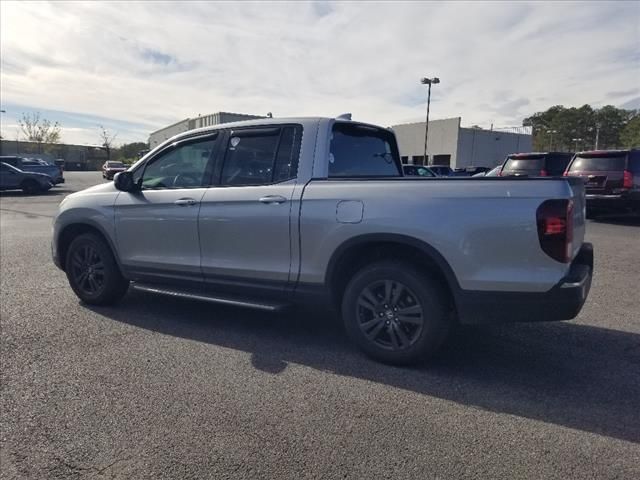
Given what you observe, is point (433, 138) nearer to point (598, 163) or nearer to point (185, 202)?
point (598, 163)

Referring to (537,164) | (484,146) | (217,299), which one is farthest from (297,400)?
(484,146)

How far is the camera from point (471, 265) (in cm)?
329

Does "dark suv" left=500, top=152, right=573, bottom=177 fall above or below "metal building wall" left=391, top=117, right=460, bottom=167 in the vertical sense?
below

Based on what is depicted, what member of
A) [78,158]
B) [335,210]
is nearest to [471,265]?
[335,210]

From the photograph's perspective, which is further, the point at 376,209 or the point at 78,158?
the point at 78,158

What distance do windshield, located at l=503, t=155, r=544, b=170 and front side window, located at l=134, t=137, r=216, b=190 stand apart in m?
11.9

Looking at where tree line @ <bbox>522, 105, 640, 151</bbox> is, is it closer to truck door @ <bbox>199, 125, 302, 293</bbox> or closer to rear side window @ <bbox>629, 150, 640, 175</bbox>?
rear side window @ <bbox>629, 150, 640, 175</bbox>

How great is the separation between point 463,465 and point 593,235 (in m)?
9.69

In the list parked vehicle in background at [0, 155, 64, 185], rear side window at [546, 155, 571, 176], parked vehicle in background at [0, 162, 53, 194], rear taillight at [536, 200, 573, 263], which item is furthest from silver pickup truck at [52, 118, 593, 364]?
parked vehicle in background at [0, 155, 64, 185]

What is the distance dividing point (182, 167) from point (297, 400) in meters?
2.70

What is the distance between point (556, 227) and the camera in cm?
306

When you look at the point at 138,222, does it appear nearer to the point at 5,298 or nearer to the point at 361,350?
the point at 5,298

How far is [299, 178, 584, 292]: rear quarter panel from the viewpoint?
3.12 meters

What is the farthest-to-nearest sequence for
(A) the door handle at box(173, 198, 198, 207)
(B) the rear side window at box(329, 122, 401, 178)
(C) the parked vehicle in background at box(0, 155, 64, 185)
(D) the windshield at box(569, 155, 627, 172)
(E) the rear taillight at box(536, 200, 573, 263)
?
(C) the parked vehicle in background at box(0, 155, 64, 185) → (D) the windshield at box(569, 155, 627, 172) → (A) the door handle at box(173, 198, 198, 207) → (B) the rear side window at box(329, 122, 401, 178) → (E) the rear taillight at box(536, 200, 573, 263)
